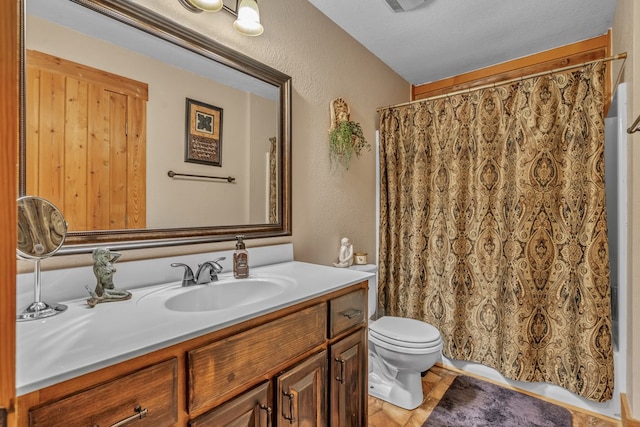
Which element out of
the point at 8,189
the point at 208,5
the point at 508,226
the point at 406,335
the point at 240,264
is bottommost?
the point at 406,335

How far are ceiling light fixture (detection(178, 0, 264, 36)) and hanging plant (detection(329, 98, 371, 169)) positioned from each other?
760 mm

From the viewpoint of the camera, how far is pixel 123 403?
0.65m

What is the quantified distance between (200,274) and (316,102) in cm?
128

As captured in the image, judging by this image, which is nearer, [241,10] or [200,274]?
[200,274]

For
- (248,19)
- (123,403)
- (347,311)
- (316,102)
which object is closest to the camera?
(123,403)

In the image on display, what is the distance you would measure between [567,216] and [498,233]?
1.22 ft

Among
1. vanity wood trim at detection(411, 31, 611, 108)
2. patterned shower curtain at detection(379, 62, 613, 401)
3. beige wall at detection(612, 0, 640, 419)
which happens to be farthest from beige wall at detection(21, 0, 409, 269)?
beige wall at detection(612, 0, 640, 419)

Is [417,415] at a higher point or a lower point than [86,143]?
lower

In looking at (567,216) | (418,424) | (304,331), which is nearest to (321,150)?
(304,331)

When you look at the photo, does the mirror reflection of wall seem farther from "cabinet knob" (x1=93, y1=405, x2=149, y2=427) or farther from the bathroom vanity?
"cabinet knob" (x1=93, y1=405, x2=149, y2=427)

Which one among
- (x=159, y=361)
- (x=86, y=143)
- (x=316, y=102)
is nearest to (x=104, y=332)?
(x=159, y=361)

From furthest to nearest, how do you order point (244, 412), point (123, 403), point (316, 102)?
point (316, 102)
point (244, 412)
point (123, 403)

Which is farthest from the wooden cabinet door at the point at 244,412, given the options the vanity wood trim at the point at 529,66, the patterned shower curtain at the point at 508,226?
the vanity wood trim at the point at 529,66

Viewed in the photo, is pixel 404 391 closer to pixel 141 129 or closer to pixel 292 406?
pixel 292 406
